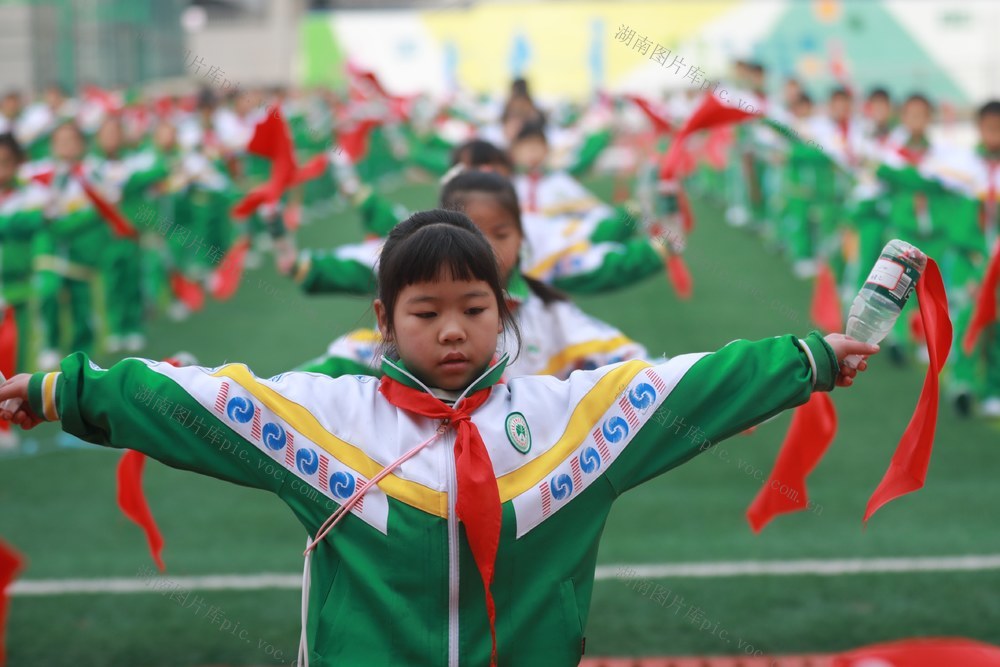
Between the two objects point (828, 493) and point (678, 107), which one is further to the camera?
point (678, 107)

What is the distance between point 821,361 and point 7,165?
6.58m

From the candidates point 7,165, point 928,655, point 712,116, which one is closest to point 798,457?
point 928,655

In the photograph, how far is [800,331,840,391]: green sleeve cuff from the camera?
2.25 meters

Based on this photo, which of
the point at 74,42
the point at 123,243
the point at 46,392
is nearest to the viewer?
the point at 46,392

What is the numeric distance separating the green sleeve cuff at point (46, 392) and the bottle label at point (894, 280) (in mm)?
1397

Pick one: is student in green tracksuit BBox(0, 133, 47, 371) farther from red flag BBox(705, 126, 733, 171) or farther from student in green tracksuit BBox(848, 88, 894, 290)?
red flag BBox(705, 126, 733, 171)

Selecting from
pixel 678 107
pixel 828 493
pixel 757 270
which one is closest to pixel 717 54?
pixel 678 107

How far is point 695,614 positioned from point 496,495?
7.83 feet

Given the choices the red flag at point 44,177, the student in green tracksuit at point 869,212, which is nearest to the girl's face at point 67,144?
the red flag at point 44,177

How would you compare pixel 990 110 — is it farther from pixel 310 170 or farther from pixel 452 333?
pixel 452 333

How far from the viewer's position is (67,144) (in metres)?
8.44

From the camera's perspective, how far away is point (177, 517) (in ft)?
18.9

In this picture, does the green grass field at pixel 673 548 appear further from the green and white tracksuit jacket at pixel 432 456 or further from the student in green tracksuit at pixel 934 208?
the student in green tracksuit at pixel 934 208

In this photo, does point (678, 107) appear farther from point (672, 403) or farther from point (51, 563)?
point (672, 403)
